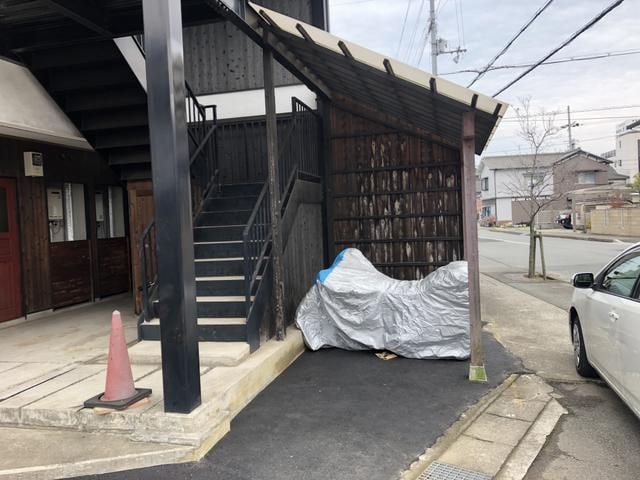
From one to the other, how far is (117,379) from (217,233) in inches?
121

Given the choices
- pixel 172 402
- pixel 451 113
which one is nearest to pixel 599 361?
pixel 451 113

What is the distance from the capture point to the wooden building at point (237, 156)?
10.6ft

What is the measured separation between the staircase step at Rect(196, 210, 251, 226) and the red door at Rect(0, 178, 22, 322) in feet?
8.58

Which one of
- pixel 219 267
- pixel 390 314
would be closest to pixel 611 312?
pixel 390 314

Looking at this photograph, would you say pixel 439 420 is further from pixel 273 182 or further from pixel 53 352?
pixel 53 352

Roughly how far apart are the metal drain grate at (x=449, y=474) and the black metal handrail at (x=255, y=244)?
7.81 ft

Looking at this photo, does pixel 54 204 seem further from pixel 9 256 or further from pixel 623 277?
pixel 623 277

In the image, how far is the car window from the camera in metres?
3.62

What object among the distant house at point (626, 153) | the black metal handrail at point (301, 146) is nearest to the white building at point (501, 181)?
the distant house at point (626, 153)

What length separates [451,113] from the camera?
5.08 meters

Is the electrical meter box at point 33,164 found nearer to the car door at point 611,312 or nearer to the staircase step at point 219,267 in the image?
the staircase step at point 219,267

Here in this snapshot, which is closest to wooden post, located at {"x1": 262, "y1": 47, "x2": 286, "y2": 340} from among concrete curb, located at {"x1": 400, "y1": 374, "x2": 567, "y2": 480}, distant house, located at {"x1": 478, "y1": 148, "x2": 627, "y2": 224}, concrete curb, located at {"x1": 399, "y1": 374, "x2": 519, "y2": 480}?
concrete curb, located at {"x1": 399, "y1": 374, "x2": 519, "y2": 480}

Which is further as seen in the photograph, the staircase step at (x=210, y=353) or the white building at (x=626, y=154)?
the white building at (x=626, y=154)

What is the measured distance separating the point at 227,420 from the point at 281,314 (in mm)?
1826
